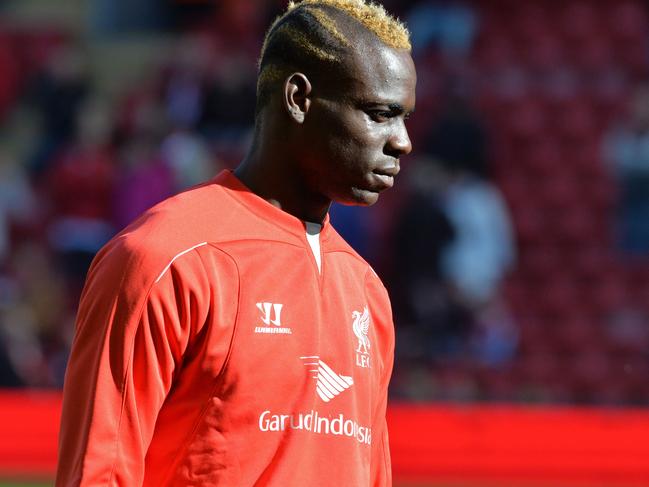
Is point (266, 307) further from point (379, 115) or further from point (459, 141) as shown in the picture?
point (459, 141)

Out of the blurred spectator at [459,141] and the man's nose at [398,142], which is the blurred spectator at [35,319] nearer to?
the blurred spectator at [459,141]

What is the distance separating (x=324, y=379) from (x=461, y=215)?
8.24 meters


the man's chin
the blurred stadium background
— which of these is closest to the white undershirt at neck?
the man's chin

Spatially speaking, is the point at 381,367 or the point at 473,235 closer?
the point at 381,367

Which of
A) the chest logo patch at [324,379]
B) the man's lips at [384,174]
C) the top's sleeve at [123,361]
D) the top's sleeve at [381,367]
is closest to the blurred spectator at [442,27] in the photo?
the top's sleeve at [381,367]

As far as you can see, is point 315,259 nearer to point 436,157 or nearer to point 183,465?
point 183,465

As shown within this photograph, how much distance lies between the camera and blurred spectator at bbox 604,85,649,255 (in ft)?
37.4

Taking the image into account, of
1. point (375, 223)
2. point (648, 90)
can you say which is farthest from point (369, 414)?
point (648, 90)

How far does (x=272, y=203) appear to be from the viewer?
293 cm

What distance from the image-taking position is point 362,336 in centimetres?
298

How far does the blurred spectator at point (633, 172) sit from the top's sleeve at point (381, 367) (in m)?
8.60

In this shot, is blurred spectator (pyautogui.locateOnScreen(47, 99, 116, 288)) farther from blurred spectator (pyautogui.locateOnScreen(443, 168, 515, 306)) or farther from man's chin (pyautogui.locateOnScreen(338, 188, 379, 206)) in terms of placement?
man's chin (pyautogui.locateOnScreen(338, 188, 379, 206))

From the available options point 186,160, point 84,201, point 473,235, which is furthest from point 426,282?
point 84,201

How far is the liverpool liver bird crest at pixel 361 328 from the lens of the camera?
2962mm
